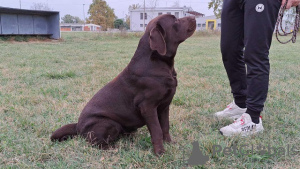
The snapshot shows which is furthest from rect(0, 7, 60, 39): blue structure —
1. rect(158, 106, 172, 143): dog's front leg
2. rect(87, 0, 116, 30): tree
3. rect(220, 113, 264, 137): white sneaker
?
rect(87, 0, 116, 30): tree

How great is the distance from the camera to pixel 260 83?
8.70 feet

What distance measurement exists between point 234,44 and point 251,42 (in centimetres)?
44

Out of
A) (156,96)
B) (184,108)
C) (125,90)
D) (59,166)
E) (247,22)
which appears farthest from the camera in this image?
(184,108)

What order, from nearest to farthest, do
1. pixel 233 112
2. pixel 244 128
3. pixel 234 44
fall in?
pixel 244 128, pixel 234 44, pixel 233 112

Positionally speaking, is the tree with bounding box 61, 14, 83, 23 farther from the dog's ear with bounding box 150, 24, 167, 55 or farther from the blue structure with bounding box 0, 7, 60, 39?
the dog's ear with bounding box 150, 24, 167, 55

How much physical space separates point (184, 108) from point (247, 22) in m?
1.51

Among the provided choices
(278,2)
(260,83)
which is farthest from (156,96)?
(278,2)

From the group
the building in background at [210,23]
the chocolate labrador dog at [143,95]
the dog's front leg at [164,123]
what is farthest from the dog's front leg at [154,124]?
the building in background at [210,23]

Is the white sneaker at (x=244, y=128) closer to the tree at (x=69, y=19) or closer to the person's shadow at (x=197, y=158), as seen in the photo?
the person's shadow at (x=197, y=158)

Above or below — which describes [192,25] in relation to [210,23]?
below

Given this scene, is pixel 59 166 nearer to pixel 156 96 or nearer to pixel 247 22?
pixel 156 96

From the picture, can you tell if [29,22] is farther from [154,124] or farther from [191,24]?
[154,124]

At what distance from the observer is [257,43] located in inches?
101

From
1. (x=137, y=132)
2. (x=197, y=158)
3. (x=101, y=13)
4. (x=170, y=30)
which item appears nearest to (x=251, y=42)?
(x=170, y=30)
